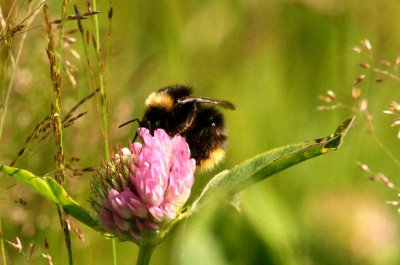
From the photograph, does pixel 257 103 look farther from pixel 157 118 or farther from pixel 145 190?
pixel 145 190

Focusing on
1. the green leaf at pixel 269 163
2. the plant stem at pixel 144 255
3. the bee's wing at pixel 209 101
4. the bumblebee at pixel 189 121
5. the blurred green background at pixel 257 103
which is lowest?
the blurred green background at pixel 257 103

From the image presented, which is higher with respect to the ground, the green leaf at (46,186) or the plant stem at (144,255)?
A: the green leaf at (46,186)

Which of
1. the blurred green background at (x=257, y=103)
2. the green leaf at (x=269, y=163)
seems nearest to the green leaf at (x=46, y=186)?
the green leaf at (x=269, y=163)

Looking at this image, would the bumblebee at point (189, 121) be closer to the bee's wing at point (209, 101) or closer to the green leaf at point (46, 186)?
the bee's wing at point (209, 101)

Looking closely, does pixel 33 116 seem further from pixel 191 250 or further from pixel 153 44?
pixel 191 250

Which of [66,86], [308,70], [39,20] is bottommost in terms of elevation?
[308,70]

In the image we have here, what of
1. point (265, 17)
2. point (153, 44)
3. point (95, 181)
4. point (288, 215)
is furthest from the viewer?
point (265, 17)

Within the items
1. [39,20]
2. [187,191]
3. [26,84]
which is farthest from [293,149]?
[39,20]
